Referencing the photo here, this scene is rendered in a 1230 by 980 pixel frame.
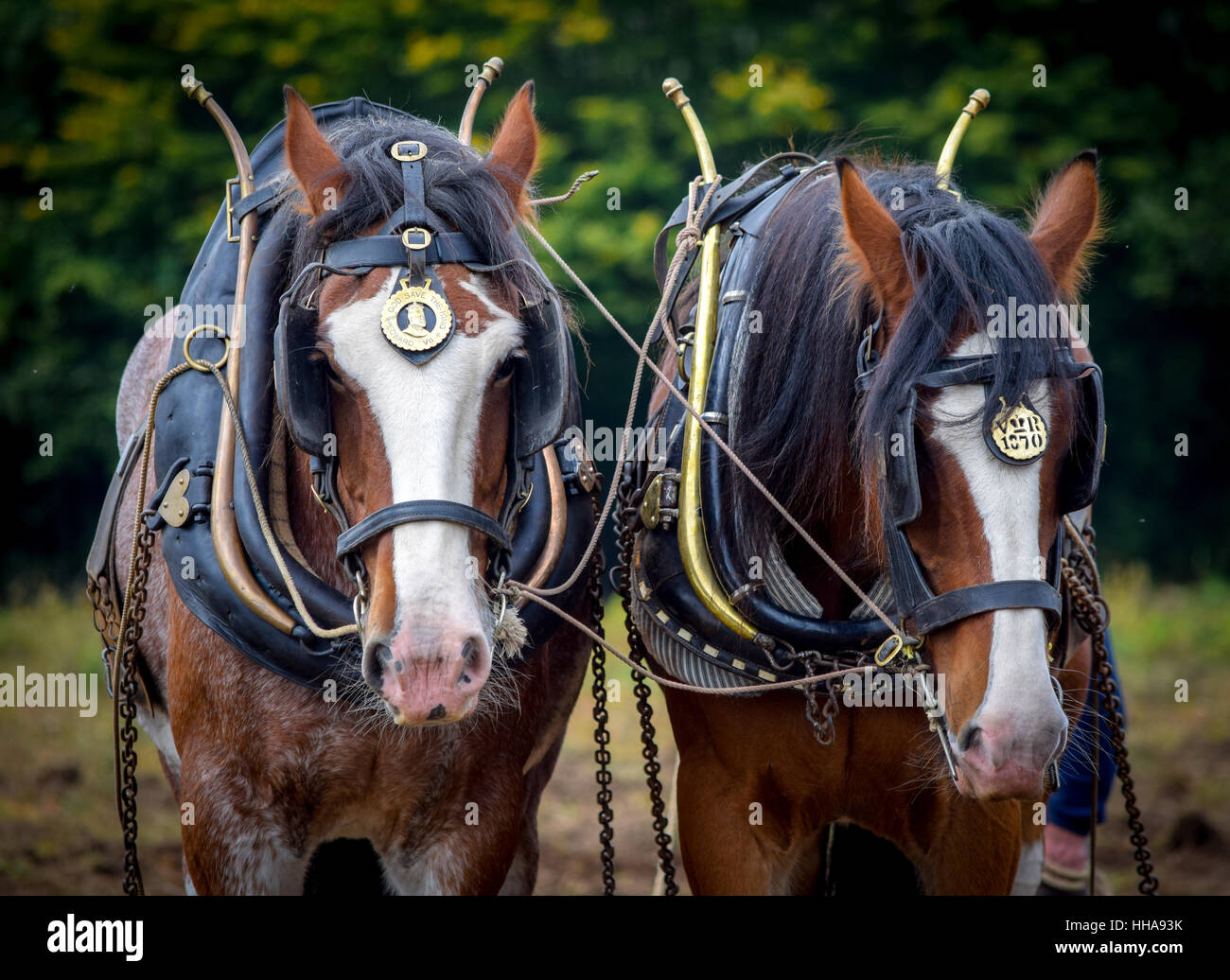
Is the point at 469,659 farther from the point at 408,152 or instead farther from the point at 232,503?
the point at 408,152

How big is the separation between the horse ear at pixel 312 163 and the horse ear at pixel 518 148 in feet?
1.04

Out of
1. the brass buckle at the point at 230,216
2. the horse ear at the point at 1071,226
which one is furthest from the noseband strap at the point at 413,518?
the horse ear at the point at 1071,226

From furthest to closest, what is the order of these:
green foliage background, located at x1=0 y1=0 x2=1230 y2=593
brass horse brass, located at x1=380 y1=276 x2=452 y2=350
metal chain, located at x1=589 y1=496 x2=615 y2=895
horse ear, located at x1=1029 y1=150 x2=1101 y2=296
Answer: green foliage background, located at x1=0 y1=0 x2=1230 y2=593
metal chain, located at x1=589 y1=496 x2=615 y2=895
horse ear, located at x1=1029 y1=150 x2=1101 y2=296
brass horse brass, located at x1=380 y1=276 x2=452 y2=350

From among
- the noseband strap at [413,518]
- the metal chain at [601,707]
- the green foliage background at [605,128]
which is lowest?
the metal chain at [601,707]

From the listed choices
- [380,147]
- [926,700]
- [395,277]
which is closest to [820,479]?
[926,700]

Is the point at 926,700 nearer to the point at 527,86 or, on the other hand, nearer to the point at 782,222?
the point at 782,222

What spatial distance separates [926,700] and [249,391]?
4.79 ft

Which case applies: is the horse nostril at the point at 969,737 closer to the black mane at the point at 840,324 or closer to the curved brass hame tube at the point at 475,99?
the black mane at the point at 840,324

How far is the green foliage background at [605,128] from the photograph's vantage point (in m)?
8.91

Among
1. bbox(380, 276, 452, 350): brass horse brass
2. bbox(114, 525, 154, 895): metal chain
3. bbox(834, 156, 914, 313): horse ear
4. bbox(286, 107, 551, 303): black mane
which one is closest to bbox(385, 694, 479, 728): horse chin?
bbox(380, 276, 452, 350): brass horse brass

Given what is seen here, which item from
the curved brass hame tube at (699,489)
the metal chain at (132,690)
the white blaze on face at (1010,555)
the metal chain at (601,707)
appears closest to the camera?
the white blaze on face at (1010,555)

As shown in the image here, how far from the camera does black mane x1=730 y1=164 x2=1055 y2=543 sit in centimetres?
211

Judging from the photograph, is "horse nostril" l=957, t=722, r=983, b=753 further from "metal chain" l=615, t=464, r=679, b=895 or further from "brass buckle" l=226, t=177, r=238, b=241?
"brass buckle" l=226, t=177, r=238, b=241
